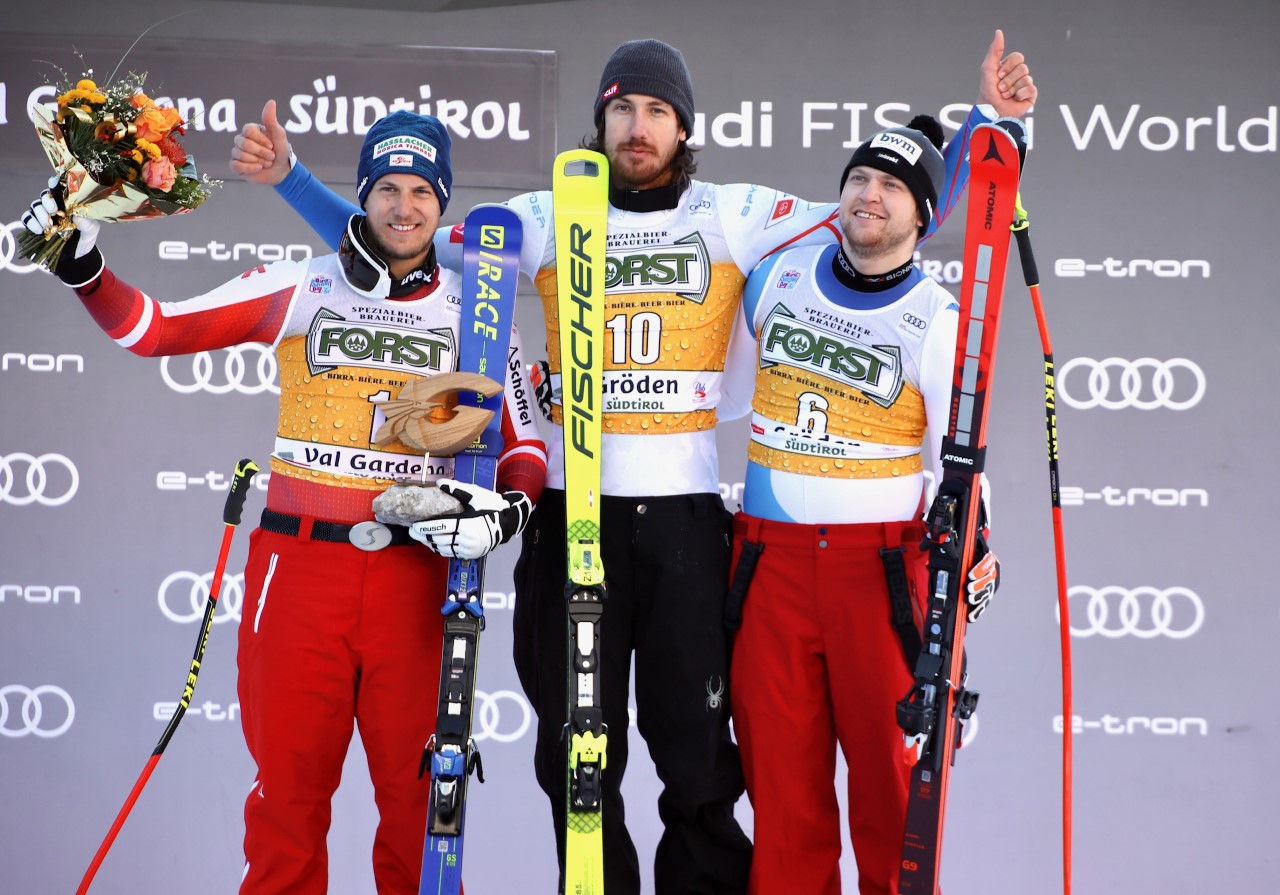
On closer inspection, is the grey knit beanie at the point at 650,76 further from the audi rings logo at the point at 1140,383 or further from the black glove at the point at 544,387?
the audi rings logo at the point at 1140,383

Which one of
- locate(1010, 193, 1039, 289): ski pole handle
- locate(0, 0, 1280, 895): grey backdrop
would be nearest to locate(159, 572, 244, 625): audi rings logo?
locate(0, 0, 1280, 895): grey backdrop

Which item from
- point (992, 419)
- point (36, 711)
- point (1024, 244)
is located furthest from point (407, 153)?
point (36, 711)

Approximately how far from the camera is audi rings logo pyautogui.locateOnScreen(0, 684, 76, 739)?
3947 mm

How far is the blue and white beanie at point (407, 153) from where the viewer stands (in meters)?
2.65

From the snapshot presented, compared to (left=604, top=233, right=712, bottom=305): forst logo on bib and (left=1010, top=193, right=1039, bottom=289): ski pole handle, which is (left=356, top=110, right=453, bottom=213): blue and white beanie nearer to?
(left=604, top=233, right=712, bottom=305): forst logo on bib

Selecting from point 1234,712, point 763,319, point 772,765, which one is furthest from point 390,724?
point 1234,712

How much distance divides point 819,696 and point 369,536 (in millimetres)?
1046

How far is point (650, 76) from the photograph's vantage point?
8.87ft

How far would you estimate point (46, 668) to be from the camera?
12.9 feet

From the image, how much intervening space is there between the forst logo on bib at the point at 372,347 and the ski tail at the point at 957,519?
113 centimetres

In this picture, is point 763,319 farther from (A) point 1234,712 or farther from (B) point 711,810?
(A) point 1234,712

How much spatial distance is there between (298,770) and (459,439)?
2.58 ft

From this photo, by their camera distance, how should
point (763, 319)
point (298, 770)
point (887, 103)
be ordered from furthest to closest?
1. point (887, 103)
2. point (763, 319)
3. point (298, 770)

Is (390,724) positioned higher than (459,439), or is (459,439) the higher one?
(459,439)
